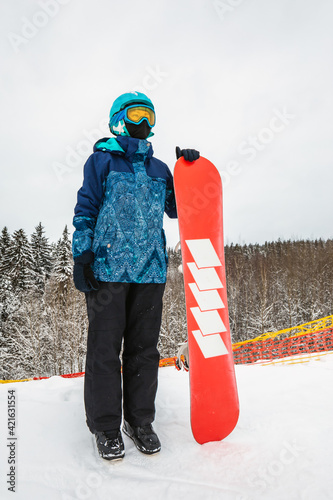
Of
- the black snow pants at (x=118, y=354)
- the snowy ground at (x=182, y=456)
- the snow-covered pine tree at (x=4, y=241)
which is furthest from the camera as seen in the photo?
the snow-covered pine tree at (x=4, y=241)

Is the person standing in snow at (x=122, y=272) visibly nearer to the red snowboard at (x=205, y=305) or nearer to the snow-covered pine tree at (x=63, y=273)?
the red snowboard at (x=205, y=305)

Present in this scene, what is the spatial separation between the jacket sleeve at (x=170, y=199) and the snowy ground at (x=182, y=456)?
1331 millimetres

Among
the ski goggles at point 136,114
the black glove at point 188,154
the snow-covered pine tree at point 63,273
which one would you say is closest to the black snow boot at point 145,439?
the black glove at point 188,154

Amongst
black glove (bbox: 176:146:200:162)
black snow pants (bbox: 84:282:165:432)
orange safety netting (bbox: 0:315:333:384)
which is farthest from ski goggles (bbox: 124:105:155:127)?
orange safety netting (bbox: 0:315:333:384)

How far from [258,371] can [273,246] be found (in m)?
48.4

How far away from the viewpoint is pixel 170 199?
209 cm

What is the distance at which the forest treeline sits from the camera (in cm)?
1830

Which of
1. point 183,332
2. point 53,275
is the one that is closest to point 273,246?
point 183,332

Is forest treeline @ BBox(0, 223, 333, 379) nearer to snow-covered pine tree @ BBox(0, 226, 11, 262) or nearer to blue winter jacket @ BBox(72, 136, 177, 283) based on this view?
snow-covered pine tree @ BBox(0, 226, 11, 262)

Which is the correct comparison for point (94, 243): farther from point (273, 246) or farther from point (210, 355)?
point (273, 246)

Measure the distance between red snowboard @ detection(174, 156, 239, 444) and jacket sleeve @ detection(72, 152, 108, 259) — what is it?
480 mm

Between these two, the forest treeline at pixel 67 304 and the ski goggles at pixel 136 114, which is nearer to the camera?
the ski goggles at pixel 136 114

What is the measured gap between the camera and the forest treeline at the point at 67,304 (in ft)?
60.0

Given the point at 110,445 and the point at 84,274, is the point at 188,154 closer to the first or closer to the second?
the point at 84,274
